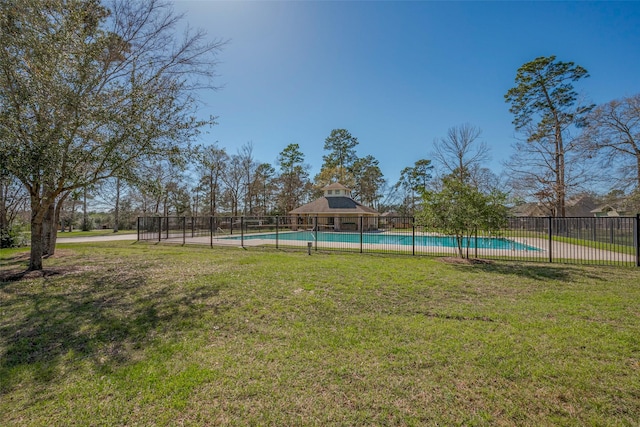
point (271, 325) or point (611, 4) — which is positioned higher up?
point (611, 4)

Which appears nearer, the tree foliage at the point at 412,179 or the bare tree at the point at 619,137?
the bare tree at the point at 619,137

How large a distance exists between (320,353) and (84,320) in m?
3.77

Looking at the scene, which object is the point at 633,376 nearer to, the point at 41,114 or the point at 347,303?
the point at 347,303

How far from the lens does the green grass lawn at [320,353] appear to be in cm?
222

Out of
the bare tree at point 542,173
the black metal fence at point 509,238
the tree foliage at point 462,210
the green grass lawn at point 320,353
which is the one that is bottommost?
the green grass lawn at point 320,353

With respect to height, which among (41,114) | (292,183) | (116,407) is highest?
(292,183)

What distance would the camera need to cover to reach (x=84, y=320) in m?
4.17

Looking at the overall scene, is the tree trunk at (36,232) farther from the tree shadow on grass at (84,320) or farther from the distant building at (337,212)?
the distant building at (337,212)

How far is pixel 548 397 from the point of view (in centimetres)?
236

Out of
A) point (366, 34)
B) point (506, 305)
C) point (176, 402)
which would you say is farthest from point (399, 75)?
point (176, 402)

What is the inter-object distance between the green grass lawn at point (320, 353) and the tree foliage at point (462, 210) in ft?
8.98

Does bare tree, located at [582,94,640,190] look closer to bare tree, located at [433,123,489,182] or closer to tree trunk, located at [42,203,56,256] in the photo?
bare tree, located at [433,123,489,182]

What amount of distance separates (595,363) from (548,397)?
1042mm

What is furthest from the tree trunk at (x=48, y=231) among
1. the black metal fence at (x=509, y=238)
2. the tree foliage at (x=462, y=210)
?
the tree foliage at (x=462, y=210)
